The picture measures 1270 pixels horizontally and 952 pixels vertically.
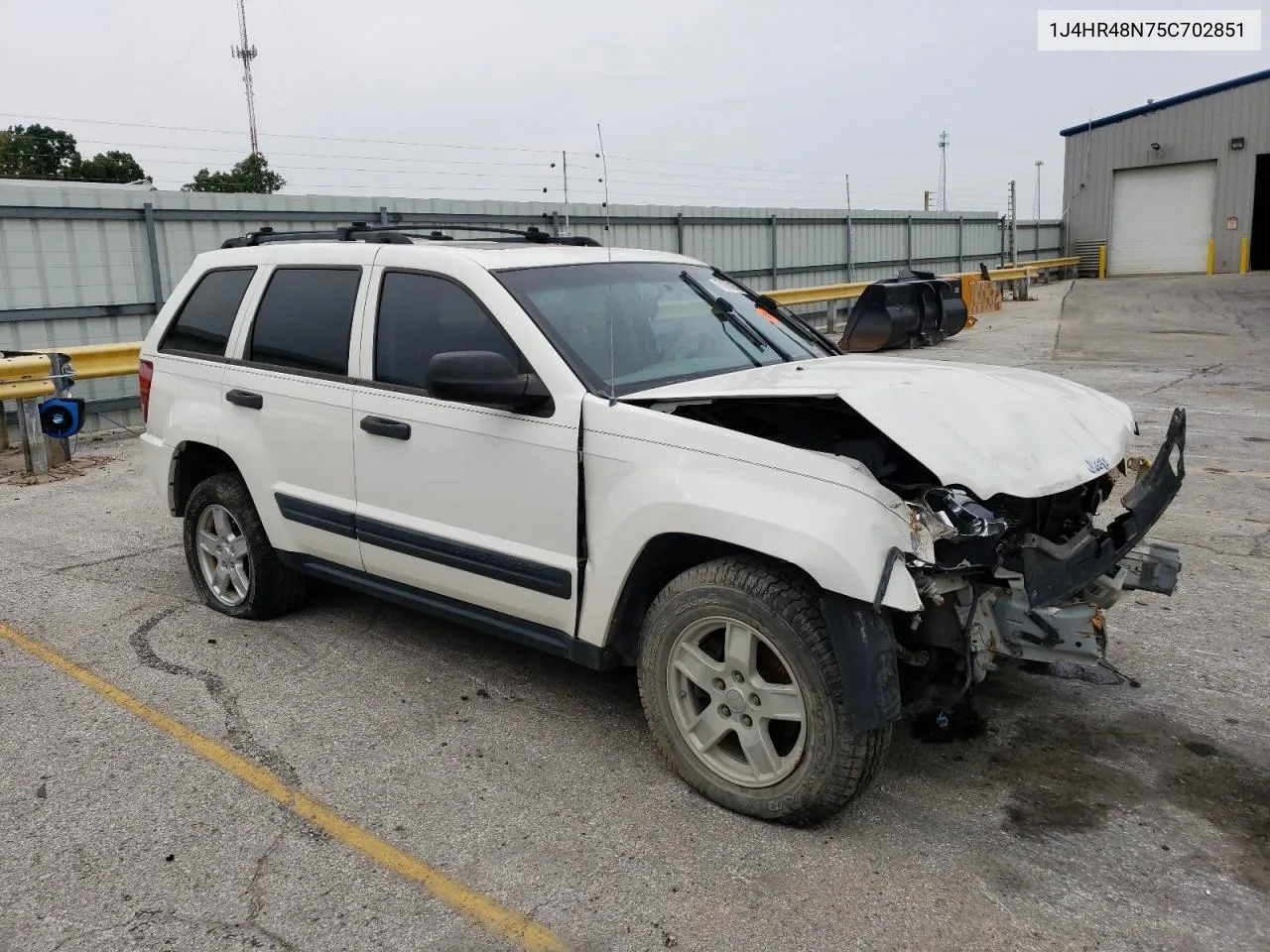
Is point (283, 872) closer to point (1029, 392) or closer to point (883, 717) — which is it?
point (883, 717)

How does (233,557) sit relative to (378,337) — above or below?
below

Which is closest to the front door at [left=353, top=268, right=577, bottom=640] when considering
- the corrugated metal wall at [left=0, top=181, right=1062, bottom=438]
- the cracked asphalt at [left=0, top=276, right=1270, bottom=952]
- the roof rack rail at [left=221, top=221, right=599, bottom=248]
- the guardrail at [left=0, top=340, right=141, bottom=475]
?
the roof rack rail at [left=221, top=221, right=599, bottom=248]

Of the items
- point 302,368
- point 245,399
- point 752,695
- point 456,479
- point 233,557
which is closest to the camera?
point 752,695

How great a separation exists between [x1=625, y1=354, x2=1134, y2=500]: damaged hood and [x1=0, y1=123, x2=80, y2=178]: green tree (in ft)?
154

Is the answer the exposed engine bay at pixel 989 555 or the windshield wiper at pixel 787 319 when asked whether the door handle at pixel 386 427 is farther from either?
the windshield wiper at pixel 787 319

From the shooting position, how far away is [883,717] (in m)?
2.97

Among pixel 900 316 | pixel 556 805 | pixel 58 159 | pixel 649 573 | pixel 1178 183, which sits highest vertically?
pixel 58 159

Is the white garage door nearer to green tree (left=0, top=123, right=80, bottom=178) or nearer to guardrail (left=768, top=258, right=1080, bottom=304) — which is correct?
guardrail (left=768, top=258, right=1080, bottom=304)

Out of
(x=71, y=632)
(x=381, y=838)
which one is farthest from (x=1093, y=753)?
(x=71, y=632)

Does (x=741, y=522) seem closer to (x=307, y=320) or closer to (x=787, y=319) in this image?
(x=787, y=319)

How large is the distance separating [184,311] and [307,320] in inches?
43.0

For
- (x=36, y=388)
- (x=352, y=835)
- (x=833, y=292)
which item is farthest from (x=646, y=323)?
(x=833, y=292)

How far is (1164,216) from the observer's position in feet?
108

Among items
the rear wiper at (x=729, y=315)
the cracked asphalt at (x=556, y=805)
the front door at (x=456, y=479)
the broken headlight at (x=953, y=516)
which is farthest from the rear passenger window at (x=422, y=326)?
the broken headlight at (x=953, y=516)
